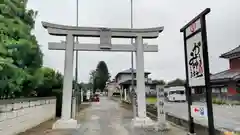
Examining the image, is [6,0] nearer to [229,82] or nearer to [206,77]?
[206,77]

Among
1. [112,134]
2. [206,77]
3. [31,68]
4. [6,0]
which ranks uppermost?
[6,0]

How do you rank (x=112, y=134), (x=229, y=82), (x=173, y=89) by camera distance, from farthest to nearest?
(x=173, y=89)
(x=229, y=82)
(x=112, y=134)

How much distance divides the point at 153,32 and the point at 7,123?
8.40 m

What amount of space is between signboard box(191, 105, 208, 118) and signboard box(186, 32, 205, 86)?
60 centimetres

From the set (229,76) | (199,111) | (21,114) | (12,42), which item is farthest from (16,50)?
(229,76)

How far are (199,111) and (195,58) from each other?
1.42 meters

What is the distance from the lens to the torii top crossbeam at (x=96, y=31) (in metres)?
12.6

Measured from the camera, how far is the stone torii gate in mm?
12438

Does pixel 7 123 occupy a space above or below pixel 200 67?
below

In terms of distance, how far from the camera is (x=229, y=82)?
2759cm

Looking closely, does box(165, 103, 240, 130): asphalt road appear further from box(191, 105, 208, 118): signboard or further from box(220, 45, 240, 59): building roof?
box(220, 45, 240, 59): building roof

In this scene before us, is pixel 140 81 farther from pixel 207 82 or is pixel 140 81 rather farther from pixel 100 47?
pixel 207 82

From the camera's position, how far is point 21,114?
10164 millimetres

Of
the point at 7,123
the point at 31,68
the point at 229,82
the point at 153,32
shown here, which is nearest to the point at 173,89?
the point at 229,82
